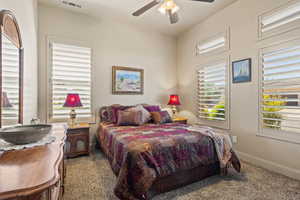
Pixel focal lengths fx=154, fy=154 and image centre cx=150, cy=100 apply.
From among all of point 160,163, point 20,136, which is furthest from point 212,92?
point 20,136

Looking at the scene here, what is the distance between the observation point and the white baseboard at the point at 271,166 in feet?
7.59

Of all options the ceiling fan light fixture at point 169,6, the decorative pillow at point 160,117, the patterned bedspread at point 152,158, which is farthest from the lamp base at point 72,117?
the ceiling fan light fixture at point 169,6

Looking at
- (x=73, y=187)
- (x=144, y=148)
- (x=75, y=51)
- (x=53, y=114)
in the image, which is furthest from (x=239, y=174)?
(x=75, y=51)

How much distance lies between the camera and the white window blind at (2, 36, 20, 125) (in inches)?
54.9

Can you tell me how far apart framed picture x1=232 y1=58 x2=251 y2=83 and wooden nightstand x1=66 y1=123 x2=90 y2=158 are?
3.19 metres

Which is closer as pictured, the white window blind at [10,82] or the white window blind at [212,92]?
the white window blind at [10,82]

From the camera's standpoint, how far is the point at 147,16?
3.66m

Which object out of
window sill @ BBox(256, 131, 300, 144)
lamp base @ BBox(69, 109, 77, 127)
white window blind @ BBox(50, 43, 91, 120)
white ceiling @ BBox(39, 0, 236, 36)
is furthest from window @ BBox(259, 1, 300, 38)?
lamp base @ BBox(69, 109, 77, 127)

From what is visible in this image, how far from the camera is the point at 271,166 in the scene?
2568 mm

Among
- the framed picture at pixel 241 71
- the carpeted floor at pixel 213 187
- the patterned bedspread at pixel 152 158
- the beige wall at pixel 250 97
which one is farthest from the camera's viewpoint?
the framed picture at pixel 241 71

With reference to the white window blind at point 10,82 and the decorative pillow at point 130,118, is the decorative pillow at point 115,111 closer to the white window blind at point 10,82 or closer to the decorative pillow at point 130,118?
the decorative pillow at point 130,118

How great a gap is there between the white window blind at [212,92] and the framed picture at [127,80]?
158 cm

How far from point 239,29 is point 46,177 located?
3.70m

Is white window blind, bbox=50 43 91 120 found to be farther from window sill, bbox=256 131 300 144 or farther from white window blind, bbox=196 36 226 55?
window sill, bbox=256 131 300 144
